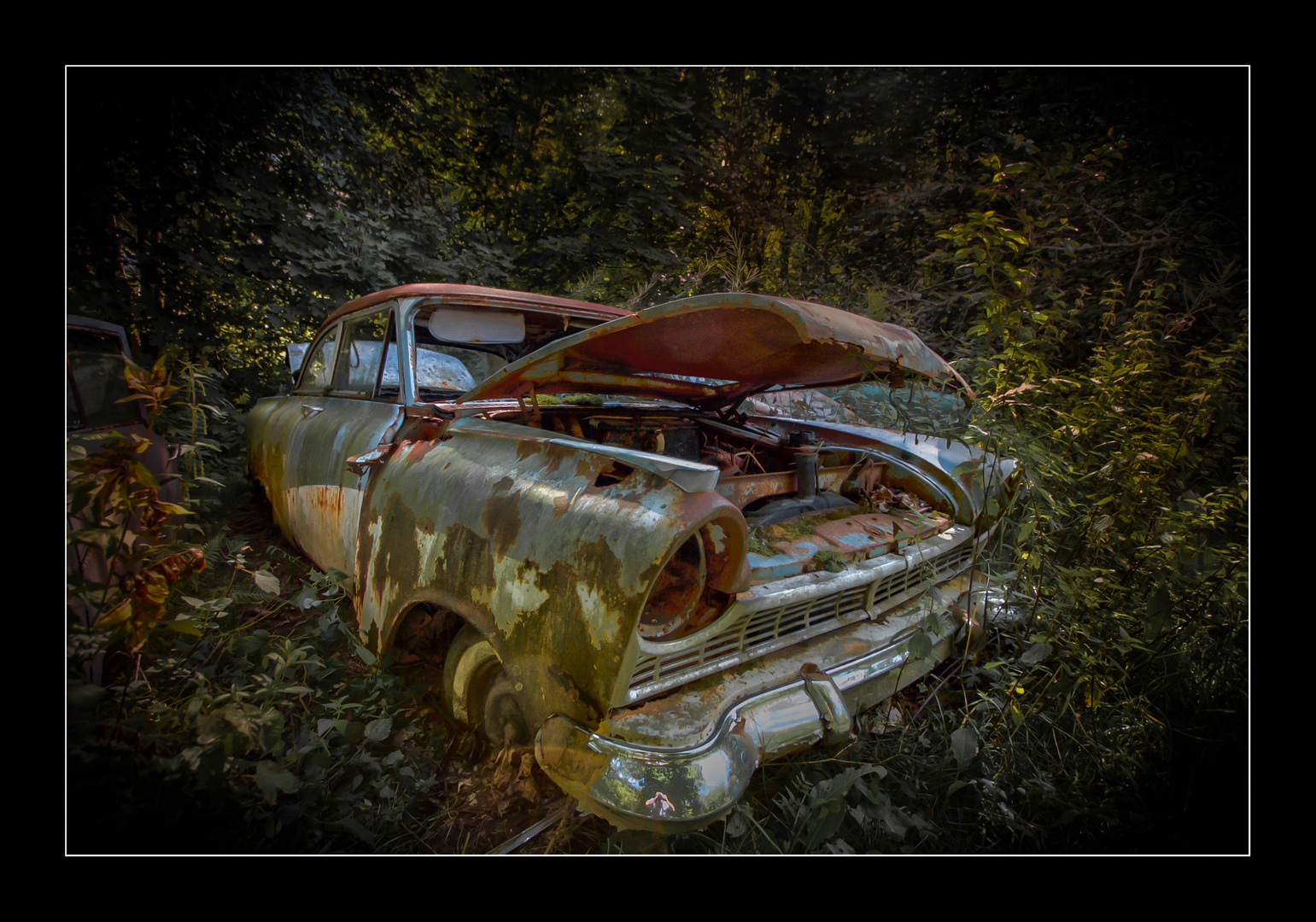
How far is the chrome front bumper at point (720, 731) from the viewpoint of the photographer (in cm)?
112

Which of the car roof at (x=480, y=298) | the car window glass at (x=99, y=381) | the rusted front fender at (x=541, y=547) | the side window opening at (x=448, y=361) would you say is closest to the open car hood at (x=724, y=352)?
the rusted front fender at (x=541, y=547)

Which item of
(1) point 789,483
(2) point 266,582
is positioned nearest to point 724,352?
(1) point 789,483

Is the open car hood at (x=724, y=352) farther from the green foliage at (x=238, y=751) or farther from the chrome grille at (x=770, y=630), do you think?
the green foliage at (x=238, y=751)

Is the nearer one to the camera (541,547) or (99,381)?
(541,547)

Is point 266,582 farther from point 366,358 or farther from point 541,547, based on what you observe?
point 366,358

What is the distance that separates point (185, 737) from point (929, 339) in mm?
6358

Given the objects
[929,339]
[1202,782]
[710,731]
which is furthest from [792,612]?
[929,339]

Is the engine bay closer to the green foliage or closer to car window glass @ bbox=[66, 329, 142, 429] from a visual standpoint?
the green foliage

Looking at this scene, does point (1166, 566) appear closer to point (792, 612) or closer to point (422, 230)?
point (792, 612)

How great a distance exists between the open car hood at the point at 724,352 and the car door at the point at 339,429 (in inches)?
22.3

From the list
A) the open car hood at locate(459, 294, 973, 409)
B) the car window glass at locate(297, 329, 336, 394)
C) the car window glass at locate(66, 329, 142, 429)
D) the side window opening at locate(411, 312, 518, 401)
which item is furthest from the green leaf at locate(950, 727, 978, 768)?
the car window glass at locate(297, 329, 336, 394)

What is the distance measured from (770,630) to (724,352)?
38.1 inches

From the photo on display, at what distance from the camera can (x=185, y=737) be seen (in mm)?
1265

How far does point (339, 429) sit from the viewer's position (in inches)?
94.3
